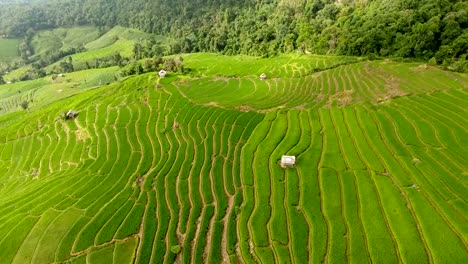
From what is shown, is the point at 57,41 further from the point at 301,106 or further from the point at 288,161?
the point at 288,161

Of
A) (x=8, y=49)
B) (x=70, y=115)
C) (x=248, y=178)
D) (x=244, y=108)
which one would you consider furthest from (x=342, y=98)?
(x=8, y=49)

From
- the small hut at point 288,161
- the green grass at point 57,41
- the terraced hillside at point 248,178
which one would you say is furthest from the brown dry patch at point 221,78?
the green grass at point 57,41

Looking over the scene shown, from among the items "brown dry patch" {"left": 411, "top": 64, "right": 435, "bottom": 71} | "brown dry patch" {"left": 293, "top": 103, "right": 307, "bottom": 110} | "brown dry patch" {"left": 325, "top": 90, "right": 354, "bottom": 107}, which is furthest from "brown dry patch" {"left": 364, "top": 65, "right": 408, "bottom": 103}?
"brown dry patch" {"left": 293, "top": 103, "right": 307, "bottom": 110}

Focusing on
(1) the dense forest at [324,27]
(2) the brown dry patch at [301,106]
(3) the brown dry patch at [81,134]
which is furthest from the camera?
(1) the dense forest at [324,27]

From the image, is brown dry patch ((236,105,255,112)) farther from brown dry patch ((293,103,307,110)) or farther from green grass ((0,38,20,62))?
green grass ((0,38,20,62))

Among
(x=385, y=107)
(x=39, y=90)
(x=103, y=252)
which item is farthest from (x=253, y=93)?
(x=39, y=90)

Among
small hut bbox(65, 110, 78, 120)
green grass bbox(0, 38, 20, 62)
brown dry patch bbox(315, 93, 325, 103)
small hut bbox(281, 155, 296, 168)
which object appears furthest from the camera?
green grass bbox(0, 38, 20, 62)

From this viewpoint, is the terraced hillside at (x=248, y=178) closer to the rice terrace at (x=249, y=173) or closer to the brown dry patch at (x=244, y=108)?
the rice terrace at (x=249, y=173)
